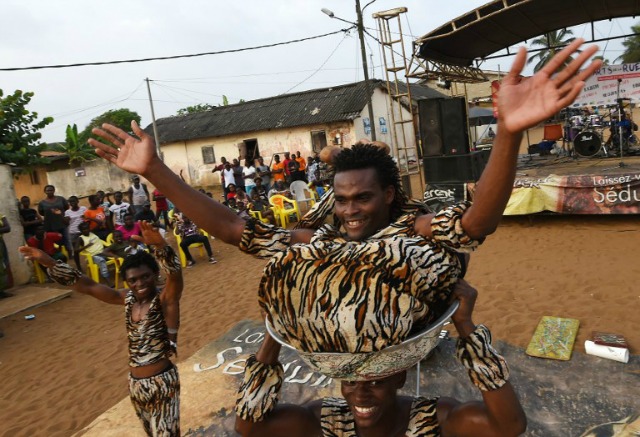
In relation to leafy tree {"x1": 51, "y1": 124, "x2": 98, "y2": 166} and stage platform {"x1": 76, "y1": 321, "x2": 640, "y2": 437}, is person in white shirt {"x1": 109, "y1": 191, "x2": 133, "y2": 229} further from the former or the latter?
leafy tree {"x1": 51, "y1": 124, "x2": 98, "y2": 166}

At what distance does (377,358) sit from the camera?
106 centimetres

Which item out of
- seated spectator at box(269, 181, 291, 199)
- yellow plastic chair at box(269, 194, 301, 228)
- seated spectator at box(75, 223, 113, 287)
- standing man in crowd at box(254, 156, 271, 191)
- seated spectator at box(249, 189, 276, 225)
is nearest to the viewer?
seated spectator at box(75, 223, 113, 287)

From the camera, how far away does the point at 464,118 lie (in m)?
9.58

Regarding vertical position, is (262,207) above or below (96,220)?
below

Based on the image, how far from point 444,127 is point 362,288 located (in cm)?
936

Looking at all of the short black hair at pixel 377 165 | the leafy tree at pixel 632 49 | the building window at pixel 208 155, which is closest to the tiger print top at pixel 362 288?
the short black hair at pixel 377 165

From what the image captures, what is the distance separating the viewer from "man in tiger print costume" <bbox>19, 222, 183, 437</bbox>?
2568 millimetres

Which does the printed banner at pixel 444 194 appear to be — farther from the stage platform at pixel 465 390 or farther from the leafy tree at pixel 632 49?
the leafy tree at pixel 632 49

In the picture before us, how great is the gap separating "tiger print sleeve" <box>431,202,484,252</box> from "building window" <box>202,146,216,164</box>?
2290 cm

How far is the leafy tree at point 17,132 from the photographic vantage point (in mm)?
8852

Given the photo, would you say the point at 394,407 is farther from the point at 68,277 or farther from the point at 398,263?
the point at 68,277

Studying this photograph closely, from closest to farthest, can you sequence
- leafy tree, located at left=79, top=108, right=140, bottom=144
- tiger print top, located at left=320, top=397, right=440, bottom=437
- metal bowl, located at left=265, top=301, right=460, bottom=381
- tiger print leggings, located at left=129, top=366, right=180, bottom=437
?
metal bowl, located at left=265, top=301, right=460, bottom=381
tiger print top, located at left=320, top=397, right=440, bottom=437
tiger print leggings, located at left=129, top=366, right=180, bottom=437
leafy tree, located at left=79, top=108, right=140, bottom=144

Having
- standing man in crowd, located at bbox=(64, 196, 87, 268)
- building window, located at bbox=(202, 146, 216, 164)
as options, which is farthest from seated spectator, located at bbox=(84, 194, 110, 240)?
building window, located at bbox=(202, 146, 216, 164)

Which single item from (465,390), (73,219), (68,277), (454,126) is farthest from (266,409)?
(454,126)
